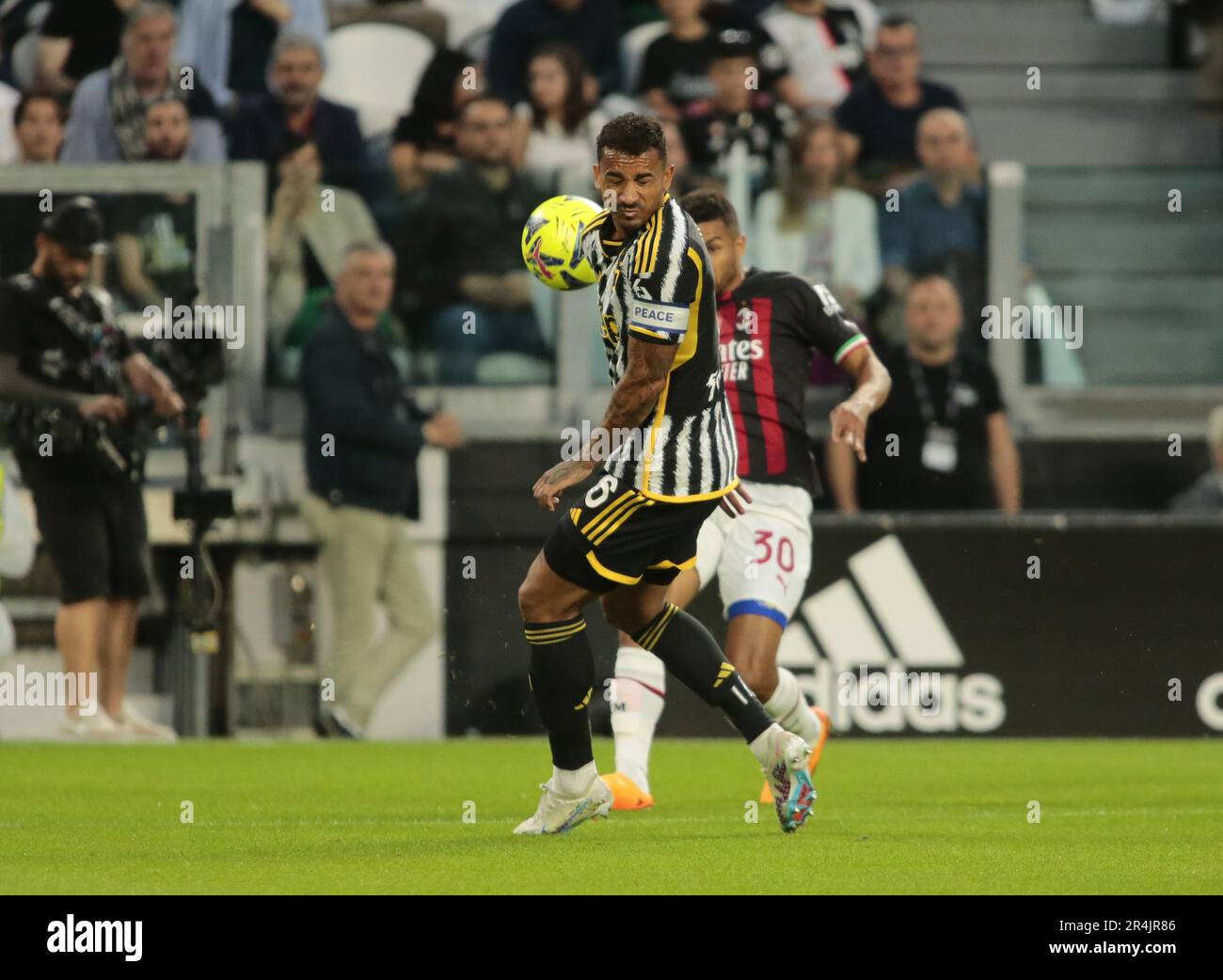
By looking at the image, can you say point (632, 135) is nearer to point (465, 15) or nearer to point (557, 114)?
point (557, 114)

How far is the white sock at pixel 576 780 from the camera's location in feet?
23.2

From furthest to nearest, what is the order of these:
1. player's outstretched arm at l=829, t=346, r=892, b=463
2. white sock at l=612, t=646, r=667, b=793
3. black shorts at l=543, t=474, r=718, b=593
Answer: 1. white sock at l=612, t=646, r=667, b=793
2. player's outstretched arm at l=829, t=346, r=892, b=463
3. black shorts at l=543, t=474, r=718, b=593

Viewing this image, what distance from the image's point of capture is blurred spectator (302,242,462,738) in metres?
12.4

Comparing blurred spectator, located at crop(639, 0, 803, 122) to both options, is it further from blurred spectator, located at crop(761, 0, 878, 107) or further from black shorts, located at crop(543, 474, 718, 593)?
black shorts, located at crop(543, 474, 718, 593)

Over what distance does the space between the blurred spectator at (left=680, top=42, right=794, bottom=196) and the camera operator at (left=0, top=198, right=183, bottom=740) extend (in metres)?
3.62

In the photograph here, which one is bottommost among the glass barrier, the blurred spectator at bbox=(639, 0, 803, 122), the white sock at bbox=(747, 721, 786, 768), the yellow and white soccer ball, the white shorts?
the white sock at bbox=(747, 721, 786, 768)

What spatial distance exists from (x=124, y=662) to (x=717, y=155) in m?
4.53

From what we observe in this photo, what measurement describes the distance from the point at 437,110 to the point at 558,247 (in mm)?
7329

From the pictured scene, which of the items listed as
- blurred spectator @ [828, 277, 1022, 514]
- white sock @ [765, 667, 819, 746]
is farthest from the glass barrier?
white sock @ [765, 667, 819, 746]

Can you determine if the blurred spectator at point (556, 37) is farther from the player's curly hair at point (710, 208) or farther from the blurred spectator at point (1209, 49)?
the player's curly hair at point (710, 208)

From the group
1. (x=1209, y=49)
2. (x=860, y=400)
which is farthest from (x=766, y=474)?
(x=1209, y=49)

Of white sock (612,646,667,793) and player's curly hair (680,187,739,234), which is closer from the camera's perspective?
player's curly hair (680,187,739,234)

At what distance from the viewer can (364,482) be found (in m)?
12.6

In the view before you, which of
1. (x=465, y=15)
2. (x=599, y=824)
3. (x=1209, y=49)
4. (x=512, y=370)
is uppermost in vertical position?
(x=465, y=15)
